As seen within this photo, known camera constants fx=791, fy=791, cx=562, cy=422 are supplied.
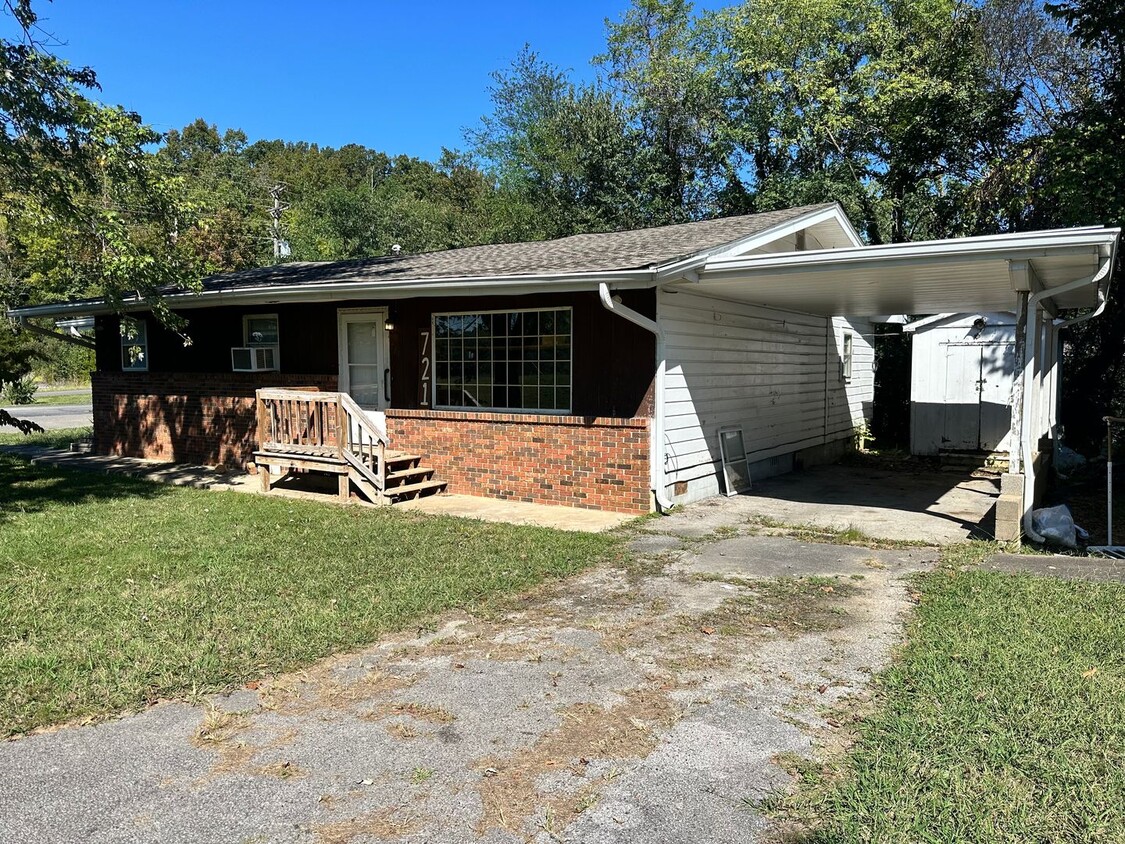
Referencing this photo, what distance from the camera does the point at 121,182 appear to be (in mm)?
9414

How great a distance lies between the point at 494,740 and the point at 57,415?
23.3m

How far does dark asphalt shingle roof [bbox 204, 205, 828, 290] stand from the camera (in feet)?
28.2

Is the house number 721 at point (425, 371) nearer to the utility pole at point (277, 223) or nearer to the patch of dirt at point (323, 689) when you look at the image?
the patch of dirt at point (323, 689)

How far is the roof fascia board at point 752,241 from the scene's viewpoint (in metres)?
7.69

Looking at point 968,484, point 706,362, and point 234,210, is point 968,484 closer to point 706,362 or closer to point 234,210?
point 706,362

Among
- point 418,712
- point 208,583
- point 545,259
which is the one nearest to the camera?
point 418,712

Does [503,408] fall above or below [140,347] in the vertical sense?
below

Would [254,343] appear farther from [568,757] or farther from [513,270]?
[568,757]

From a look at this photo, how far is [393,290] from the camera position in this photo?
9.16 meters

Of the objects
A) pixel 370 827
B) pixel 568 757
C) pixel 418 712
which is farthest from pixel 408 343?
pixel 370 827

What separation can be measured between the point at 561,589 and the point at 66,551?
13.7 feet

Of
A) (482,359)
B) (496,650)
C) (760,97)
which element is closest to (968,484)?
(482,359)

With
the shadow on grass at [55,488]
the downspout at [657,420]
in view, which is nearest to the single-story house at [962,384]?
the downspout at [657,420]

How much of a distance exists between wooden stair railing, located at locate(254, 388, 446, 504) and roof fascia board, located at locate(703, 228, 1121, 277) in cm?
484
